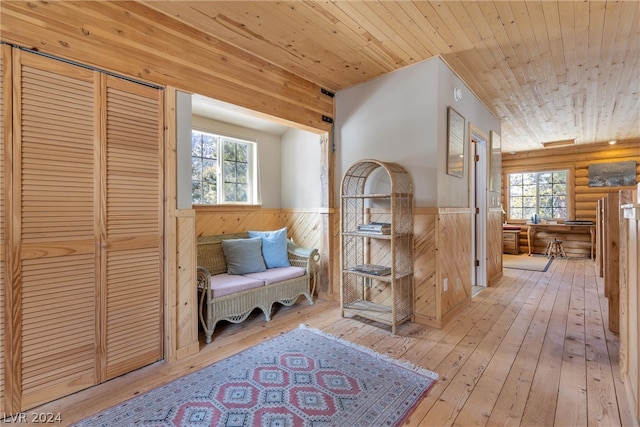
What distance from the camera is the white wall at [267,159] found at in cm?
409

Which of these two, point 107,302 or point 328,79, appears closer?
point 107,302

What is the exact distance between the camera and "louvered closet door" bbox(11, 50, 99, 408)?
167 centimetres

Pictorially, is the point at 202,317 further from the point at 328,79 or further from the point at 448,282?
the point at 328,79

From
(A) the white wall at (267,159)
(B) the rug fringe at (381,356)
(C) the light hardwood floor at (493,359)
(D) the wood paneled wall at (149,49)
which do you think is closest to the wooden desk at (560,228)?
(C) the light hardwood floor at (493,359)

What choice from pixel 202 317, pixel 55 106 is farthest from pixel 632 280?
pixel 55 106

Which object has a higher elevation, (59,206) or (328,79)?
(328,79)

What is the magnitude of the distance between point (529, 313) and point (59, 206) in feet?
13.6

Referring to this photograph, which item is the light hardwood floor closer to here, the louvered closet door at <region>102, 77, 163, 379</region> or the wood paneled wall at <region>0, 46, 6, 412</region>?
the louvered closet door at <region>102, 77, 163, 379</region>

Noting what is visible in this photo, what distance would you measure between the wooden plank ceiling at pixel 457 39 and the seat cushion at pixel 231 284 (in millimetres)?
2109

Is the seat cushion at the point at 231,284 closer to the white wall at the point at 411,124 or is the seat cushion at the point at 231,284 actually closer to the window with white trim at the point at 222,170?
the window with white trim at the point at 222,170

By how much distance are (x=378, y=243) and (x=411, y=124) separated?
4.10 feet

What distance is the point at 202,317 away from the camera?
8.47ft

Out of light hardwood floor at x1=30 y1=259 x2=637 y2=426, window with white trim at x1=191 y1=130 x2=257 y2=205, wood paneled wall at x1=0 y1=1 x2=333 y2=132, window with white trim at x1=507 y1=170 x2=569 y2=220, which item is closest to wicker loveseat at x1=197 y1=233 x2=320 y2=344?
light hardwood floor at x1=30 y1=259 x2=637 y2=426

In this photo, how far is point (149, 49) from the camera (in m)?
2.13
